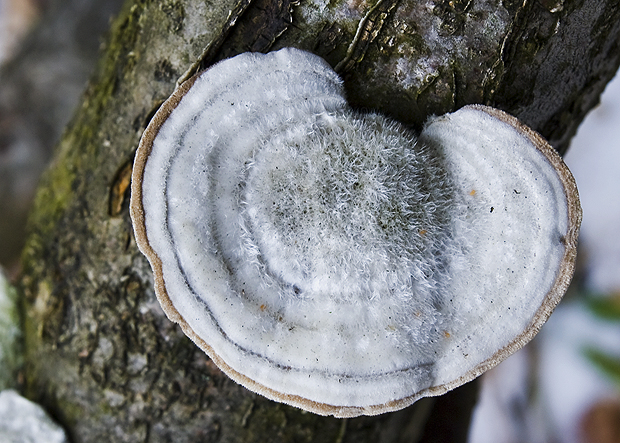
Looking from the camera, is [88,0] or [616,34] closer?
[616,34]

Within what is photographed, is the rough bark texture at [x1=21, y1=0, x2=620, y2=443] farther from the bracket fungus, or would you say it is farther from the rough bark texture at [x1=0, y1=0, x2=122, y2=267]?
the rough bark texture at [x1=0, y1=0, x2=122, y2=267]

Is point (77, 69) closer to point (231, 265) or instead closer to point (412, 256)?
point (231, 265)

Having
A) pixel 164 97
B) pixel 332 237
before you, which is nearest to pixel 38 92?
pixel 164 97

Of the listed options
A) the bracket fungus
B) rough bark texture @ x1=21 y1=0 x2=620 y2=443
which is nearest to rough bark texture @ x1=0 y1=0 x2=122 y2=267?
rough bark texture @ x1=21 y1=0 x2=620 y2=443

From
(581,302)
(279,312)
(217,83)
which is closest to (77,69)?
(217,83)

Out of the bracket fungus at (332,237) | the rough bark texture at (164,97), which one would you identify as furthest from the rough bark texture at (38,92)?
the bracket fungus at (332,237)

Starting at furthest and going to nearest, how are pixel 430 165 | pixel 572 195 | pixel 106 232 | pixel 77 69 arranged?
1. pixel 77 69
2. pixel 106 232
3. pixel 430 165
4. pixel 572 195

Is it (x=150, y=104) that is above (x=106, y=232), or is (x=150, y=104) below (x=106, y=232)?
above
